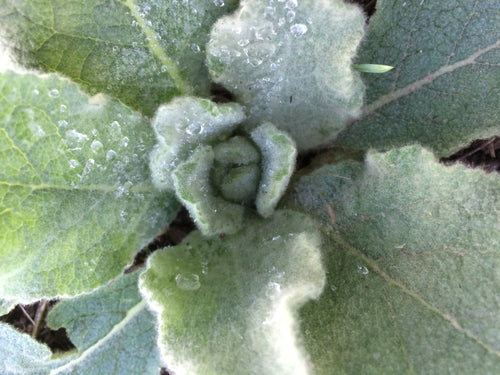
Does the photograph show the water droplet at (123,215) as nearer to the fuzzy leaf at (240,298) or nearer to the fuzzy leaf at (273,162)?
the fuzzy leaf at (240,298)

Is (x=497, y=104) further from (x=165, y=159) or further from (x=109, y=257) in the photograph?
(x=109, y=257)

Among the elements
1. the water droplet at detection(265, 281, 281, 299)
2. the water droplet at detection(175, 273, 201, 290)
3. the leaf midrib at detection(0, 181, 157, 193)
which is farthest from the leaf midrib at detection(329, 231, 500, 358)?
the leaf midrib at detection(0, 181, 157, 193)

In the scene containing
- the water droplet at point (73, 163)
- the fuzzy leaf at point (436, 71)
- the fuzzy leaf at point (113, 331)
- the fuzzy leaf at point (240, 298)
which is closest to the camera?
the fuzzy leaf at point (240, 298)

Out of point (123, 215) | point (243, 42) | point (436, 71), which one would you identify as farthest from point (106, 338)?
point (436, 71)

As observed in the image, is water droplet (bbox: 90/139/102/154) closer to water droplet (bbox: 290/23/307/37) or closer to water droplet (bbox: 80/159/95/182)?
water droplet (bbox: 80/159/95/182)

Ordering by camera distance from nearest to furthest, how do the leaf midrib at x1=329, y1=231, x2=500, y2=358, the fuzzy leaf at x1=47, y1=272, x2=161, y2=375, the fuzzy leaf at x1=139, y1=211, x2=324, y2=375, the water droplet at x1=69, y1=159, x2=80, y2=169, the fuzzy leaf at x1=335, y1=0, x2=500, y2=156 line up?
the fuzzy leaf at x1=139, y1=211, x2=324, y2=375 < the leaf midrib at x1=329, y1=231, x2=500, y2=358 < the water droplet at x1=69, y1=159, x2=80, y2=169 < the fuzzy leaf at x1=335, y1=0, x2=500, y2=156 < the fuzzy leaf at x1=47, y1=272, x2=161, y2=375

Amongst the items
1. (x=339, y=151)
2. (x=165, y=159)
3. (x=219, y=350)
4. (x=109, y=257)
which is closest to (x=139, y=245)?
(x=109, y=257)

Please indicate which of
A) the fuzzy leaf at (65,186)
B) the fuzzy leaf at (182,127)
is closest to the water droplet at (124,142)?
the fuzzy leaf at (65,186)
